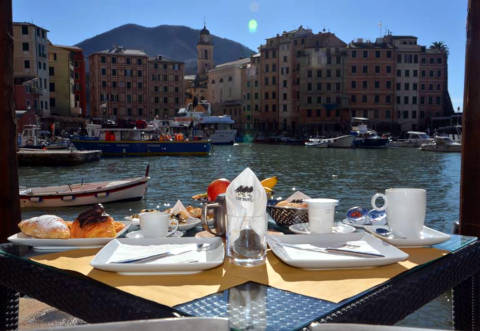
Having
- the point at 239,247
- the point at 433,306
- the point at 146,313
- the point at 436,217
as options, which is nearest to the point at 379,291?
the point at 239,247

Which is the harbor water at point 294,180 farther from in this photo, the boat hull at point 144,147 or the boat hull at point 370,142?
the boat hull at point 370,142

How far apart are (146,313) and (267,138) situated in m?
66.3

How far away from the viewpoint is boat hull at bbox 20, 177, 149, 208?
42.6 feet

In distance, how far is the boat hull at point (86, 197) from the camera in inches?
511

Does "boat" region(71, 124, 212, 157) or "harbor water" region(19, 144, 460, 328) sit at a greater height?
"boat" region(71, 124, 212, 157)

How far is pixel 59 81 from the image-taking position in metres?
60.1

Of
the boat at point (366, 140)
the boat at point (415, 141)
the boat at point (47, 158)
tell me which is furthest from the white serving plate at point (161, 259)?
the boat at point (415, 141)

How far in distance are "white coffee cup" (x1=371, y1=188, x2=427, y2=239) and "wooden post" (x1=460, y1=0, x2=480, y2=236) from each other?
1483mm

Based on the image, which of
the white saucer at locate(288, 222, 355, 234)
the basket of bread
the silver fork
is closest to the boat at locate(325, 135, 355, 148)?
the basket of bread

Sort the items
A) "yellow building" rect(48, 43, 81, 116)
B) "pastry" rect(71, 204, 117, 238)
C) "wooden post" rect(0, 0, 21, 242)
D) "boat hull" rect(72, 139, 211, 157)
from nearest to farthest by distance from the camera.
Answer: "pastry" rect(71, 204, 117, 238) → "wooden post" rect(0, 0, 21, 242) → "boat hull" rect(72, 139, 211, 157) → "yellow building" rect(48, 43, 81, 116)

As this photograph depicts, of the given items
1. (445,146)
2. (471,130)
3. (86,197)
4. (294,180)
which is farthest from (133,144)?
(471,130)

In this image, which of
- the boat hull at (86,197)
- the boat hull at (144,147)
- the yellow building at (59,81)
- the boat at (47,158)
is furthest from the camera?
the yellow building at (59,81)

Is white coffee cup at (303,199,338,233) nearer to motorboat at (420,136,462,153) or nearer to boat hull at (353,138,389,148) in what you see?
motorboat at (420,136,462,153)

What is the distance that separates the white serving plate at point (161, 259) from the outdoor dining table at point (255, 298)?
110mm
